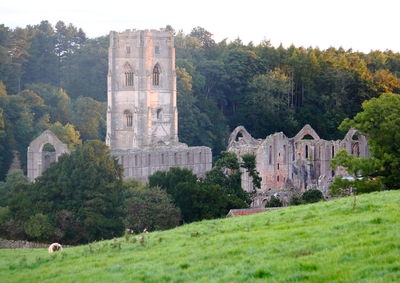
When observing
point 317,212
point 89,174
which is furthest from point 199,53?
point 317,212

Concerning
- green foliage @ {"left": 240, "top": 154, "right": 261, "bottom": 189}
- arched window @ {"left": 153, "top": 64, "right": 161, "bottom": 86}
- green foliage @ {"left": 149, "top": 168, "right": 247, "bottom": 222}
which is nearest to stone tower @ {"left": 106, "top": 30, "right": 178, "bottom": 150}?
arched window @ {"left": 153, "top": 64, "right": 161, "bottom": 86}

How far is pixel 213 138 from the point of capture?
72.6m

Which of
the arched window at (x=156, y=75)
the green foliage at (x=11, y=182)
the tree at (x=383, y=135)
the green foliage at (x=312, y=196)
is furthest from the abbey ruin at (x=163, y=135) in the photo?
the tree at (x=383, y=135)

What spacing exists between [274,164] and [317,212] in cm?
3903

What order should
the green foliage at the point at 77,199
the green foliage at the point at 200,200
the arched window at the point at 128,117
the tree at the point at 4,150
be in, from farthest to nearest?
the arched window at the point at 128,117 < the tree at the point at 4,150 < the green foliage at the point at 200,200 < the green foliage at the point at 77,199

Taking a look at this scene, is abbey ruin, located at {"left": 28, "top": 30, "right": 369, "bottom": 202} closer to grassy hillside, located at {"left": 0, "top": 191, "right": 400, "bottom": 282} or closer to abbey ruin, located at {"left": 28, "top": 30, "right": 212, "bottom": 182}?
abbey ruin, located at {"left": 28, "top": 30, "right": 212, "bottom": 182}

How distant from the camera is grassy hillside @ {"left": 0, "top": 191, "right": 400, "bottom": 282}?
48.3 ft

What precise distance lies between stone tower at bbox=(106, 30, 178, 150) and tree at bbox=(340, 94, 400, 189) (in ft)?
110

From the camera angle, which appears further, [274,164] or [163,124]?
[163,124]

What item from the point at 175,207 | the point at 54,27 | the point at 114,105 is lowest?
the point at 175,207

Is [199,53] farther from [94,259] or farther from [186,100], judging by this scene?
[94,259]

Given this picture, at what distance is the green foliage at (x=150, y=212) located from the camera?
36969mm

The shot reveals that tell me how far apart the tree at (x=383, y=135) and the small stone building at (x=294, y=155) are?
2492 centimetres

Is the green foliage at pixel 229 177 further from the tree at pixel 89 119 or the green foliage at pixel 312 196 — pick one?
the tree at pixel 89 119
